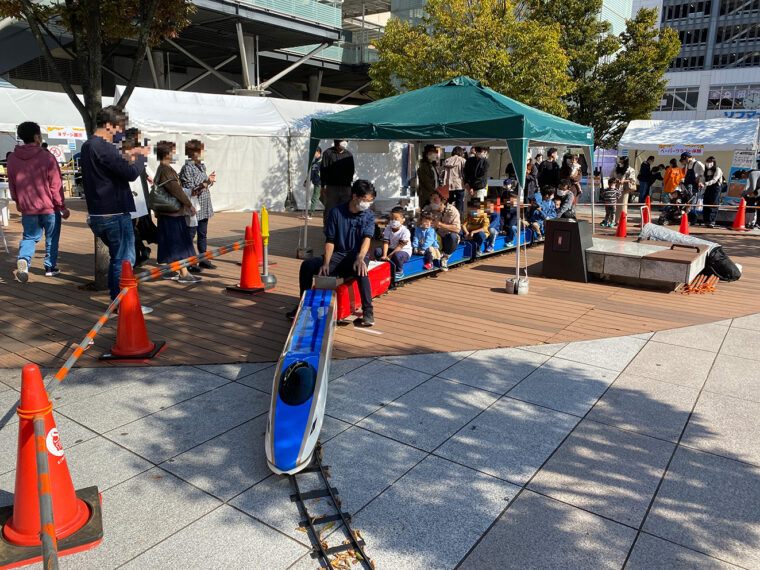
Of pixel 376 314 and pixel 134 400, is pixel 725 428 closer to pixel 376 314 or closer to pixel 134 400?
pixel 376 314

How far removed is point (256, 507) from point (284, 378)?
2.96 ft

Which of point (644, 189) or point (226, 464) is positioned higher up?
point (644, 189)

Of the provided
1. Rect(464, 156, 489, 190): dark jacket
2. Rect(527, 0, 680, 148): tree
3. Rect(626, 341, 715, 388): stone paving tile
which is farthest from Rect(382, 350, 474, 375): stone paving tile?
Rect(527, 0, 680, 148): tree

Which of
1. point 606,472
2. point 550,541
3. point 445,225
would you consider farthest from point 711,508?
point 445,225

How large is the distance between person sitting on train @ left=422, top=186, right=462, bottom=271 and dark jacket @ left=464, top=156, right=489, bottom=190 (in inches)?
126

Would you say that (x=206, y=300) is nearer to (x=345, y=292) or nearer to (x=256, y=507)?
(x=345, y=292)

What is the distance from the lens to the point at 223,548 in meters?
2.88

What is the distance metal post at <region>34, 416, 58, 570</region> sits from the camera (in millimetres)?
2232

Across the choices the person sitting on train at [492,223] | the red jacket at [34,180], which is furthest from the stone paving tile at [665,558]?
the person sitting on train at [492,223]

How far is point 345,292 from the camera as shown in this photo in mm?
6410

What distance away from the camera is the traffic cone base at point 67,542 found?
2.74 metres

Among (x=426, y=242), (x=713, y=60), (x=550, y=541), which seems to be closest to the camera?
(x=550, y=541)

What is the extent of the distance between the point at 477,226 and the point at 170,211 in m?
5.52

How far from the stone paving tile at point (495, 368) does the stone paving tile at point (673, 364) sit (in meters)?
0.93
